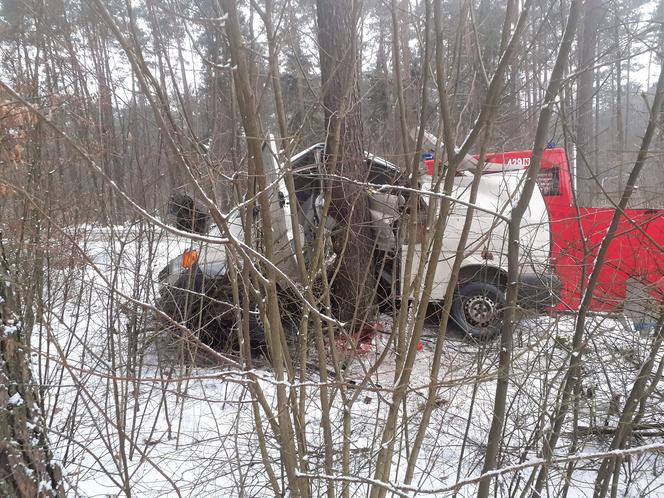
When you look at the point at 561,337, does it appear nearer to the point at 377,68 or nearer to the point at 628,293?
the point at 628,293

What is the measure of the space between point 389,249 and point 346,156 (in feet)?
2.28

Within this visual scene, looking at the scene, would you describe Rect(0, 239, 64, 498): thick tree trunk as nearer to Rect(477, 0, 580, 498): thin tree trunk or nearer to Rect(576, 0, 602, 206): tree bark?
Rect(477, 0, 580, 498): thin tree trunk

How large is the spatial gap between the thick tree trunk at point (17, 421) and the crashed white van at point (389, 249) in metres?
0.84

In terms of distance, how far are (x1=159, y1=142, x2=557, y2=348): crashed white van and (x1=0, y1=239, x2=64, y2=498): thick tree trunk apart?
0.84 metres

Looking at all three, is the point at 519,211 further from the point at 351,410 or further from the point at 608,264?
the point at 351,410

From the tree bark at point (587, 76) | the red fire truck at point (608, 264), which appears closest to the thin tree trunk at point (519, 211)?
the tree bark at point (587, 76)

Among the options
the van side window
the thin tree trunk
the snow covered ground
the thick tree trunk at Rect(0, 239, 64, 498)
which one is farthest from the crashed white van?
the van side window

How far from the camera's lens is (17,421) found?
252 cm

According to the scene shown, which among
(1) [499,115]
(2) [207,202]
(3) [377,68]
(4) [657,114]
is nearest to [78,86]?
(3) [377,68]

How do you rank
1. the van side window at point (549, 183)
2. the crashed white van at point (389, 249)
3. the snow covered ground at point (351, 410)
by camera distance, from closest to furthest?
the crashed white van at point (389, 249)
the snow covered ground at point (351, 410)
the van side window at point (549, 183)

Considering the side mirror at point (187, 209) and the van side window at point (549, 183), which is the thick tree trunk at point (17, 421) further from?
the van side window at point (549, 183)

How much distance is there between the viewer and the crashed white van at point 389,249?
2754mm

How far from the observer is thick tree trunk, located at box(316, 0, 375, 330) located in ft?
8.36

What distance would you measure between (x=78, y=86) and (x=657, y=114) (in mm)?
3360
